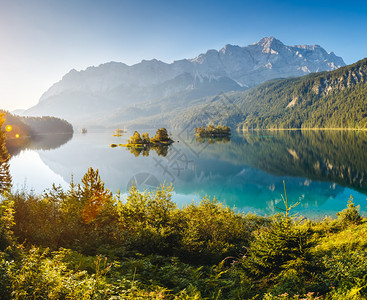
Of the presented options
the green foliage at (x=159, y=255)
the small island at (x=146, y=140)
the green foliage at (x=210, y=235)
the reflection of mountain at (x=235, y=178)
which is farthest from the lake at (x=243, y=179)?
the small island at (x=146, y=140)

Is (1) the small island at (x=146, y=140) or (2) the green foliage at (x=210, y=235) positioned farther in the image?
(1) the small island at (x=146, y=140)

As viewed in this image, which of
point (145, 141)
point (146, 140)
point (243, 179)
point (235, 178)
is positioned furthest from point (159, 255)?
point (146, 140)

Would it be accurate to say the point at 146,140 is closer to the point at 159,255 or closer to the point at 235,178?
the point at 235,178

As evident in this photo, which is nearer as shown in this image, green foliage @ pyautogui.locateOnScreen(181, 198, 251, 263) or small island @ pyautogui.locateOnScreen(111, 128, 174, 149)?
green foliage @ pyautogui.locateOnScreen(181, 198, 251, 263)

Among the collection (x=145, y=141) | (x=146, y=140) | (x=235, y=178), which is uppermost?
(x=146, y=140)

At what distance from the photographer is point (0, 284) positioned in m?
7.04

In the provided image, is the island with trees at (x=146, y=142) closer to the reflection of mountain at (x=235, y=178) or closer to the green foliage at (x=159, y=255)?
the reflection of mountain at (x=235, y=178)

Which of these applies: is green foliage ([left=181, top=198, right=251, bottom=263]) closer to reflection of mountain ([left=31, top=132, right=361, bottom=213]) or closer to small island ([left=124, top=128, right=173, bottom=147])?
reflection of mountain ([left=31, top=132, right=361, bottom=213])

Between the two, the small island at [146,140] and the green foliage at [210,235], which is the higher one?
the small island at [146,140]

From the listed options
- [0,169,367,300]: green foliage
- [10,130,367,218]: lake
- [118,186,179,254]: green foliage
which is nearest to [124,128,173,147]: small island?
[10,130,367,218]: lake

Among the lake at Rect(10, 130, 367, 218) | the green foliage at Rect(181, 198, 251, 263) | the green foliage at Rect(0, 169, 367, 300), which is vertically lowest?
the lake at Rect(10, 130, 367, 218)

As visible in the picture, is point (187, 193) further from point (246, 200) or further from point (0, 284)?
point (0, 284)

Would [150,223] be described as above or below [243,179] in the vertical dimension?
above

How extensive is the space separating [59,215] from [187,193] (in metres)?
33.7
